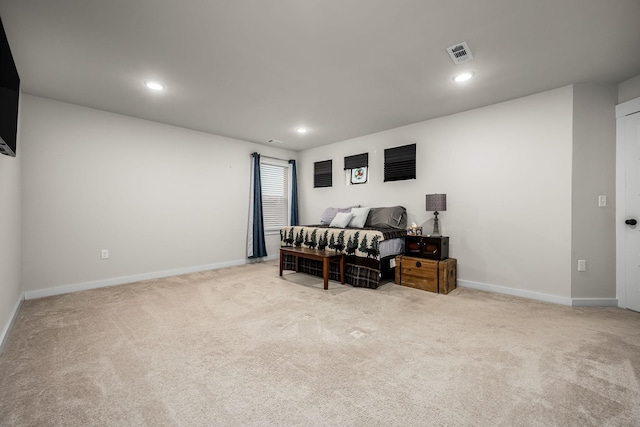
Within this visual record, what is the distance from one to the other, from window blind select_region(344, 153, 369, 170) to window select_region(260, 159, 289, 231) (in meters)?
1.62

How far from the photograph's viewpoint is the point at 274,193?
6.09 m

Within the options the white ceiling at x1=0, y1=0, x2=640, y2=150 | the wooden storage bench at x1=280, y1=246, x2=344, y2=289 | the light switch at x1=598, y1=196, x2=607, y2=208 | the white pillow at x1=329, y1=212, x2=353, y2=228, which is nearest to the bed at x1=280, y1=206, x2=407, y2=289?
the white pillow at x1=329, y1=212, x2=353, y2=228

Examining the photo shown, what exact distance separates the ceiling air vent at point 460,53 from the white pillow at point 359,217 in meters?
2.64

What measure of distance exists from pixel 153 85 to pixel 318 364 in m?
3.38

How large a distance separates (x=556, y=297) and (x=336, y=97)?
11.8 ft

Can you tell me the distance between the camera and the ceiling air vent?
2350 mm

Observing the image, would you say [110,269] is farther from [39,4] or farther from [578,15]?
[578,15]

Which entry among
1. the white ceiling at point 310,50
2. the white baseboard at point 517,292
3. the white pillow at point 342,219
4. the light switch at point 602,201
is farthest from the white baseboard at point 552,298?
the white ceiling at point 310,50

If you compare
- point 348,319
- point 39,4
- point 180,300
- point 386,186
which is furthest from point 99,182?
point 386,186

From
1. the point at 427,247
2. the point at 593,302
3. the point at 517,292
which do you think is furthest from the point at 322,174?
the point at 593,302

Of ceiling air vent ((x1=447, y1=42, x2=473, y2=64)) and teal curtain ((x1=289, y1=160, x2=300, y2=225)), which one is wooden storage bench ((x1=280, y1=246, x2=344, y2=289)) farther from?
ceiling air vent ((x1=447, y1=42, x2=473, y2=64))

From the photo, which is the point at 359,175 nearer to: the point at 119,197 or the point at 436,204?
the point at 436,204

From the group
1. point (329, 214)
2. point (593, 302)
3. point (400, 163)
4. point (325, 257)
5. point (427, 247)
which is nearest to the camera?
point (593, 302)

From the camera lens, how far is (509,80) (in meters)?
2.96
